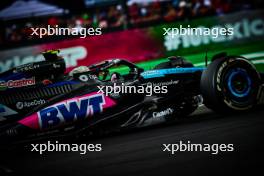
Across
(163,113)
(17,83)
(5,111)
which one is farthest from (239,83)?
(5,111)

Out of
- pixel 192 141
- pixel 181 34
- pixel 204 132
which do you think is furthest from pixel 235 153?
pixel 181 34

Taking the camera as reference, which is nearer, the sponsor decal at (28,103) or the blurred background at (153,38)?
the sponsor decal at (28,103)

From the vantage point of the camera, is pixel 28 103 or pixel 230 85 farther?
pixel 230 85

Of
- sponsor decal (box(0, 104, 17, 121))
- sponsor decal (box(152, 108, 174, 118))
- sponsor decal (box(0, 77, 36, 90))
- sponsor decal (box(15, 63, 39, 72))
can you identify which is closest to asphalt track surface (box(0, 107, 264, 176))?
sponsor decal (box(152, 108, 174, 118))

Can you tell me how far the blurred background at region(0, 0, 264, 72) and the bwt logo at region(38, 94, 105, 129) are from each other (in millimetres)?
5907

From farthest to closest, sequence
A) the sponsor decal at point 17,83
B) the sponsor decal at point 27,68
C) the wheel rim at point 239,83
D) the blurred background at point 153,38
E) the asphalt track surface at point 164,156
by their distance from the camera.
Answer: the blurred background at point 153,38, the wheel rim at point 239,83, the sponsor decal at point 27,68, the sponsor decal at point 17,83, the asphalt track surface at point 164,156

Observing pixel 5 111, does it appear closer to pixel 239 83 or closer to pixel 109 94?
pixel 109 94

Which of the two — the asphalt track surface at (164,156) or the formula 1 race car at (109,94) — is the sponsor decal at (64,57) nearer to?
the formula 1 race car at (109,94)

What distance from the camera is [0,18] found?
1652 centimetres

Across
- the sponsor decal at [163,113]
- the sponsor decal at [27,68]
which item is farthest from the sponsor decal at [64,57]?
the sponsor decal at [163,113]

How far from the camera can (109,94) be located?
679 centimetres

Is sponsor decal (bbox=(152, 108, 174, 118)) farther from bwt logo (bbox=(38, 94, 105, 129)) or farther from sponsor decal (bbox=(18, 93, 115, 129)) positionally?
bwt logo (bbox=(38, 94, 105, 129))

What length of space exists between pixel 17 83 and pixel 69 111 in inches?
34.4

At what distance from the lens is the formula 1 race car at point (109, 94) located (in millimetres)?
6367
